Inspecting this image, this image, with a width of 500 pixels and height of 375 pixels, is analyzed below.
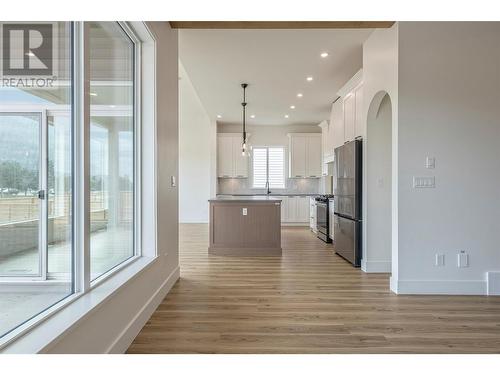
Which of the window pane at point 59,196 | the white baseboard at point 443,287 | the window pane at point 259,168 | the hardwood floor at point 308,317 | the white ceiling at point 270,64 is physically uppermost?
the white ceiling at point 270,64

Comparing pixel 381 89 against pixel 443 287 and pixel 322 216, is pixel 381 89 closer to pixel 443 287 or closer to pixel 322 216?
pixel 443 287

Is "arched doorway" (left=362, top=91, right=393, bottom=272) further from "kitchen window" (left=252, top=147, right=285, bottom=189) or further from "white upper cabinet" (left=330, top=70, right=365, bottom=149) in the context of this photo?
"kitchen window" (left=252, top=147, right=285, bottom=189)

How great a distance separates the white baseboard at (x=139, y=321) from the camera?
209cm

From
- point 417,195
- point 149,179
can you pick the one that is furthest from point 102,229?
point 417,195

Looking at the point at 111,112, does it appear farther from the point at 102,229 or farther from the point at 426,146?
the point at 426,146

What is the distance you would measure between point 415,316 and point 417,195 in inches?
51.1

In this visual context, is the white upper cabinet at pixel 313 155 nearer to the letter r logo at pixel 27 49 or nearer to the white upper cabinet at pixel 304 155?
the white upper cabinet at pixel 304 155

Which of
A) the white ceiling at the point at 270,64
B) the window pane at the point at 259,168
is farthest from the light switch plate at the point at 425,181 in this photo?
the window pane at the point at 259,168

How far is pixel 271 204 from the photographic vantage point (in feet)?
18.2

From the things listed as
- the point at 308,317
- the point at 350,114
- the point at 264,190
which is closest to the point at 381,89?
the point at 350,114

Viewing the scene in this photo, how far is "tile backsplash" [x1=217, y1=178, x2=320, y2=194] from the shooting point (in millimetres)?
9547

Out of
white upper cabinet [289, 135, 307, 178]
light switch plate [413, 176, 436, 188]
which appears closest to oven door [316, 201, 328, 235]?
white upper cabinet [289, 135, 307, 178]

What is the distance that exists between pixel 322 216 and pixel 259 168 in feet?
10.3

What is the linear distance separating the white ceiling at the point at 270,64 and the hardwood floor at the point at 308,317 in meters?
3.07
